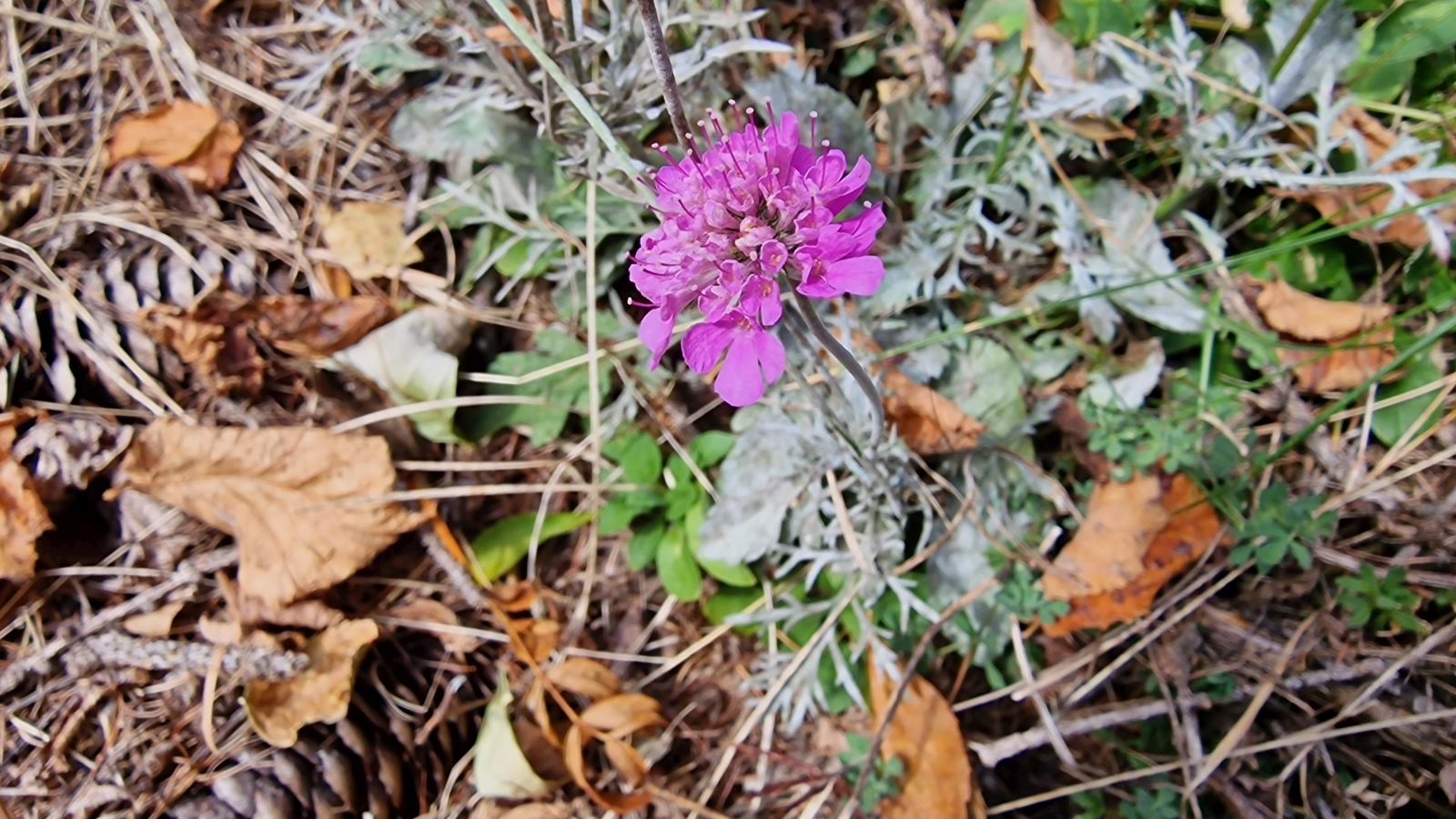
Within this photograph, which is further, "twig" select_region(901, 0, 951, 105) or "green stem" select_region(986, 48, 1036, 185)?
"twig" select_region(901, 0, 951, 105)

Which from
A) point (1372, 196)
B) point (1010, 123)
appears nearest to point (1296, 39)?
point (1372, 196)

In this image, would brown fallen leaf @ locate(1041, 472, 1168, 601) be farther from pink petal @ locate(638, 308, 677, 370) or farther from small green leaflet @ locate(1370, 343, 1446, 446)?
pink petal @ locate(638, 308, 677, 370)

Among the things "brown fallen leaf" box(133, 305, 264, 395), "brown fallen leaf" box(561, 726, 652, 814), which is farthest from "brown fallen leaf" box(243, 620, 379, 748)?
"brown fallen leaf" box(133, 305, 264, 395)

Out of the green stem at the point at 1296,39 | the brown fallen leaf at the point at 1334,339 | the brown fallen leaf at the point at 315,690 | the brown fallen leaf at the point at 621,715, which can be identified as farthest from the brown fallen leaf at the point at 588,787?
the green stem at the point at 1296,39

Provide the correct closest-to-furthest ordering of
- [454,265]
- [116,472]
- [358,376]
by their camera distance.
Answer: [116,472] < [358,376] < [454,265]

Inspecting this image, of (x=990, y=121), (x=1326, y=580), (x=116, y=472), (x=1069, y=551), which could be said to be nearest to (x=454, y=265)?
(x=116, y=472)

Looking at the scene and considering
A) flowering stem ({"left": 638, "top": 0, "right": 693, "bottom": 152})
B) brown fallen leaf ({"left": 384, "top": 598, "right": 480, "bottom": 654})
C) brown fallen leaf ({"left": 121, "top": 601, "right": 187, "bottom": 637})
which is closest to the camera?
flowering stem ({"left": 638, "top": 0, "right": 693, "bottom": 152})

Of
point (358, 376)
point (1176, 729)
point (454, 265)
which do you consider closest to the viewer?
point (1176, 729)

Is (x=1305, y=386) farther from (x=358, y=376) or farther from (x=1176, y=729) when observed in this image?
(x=358, y=376)
